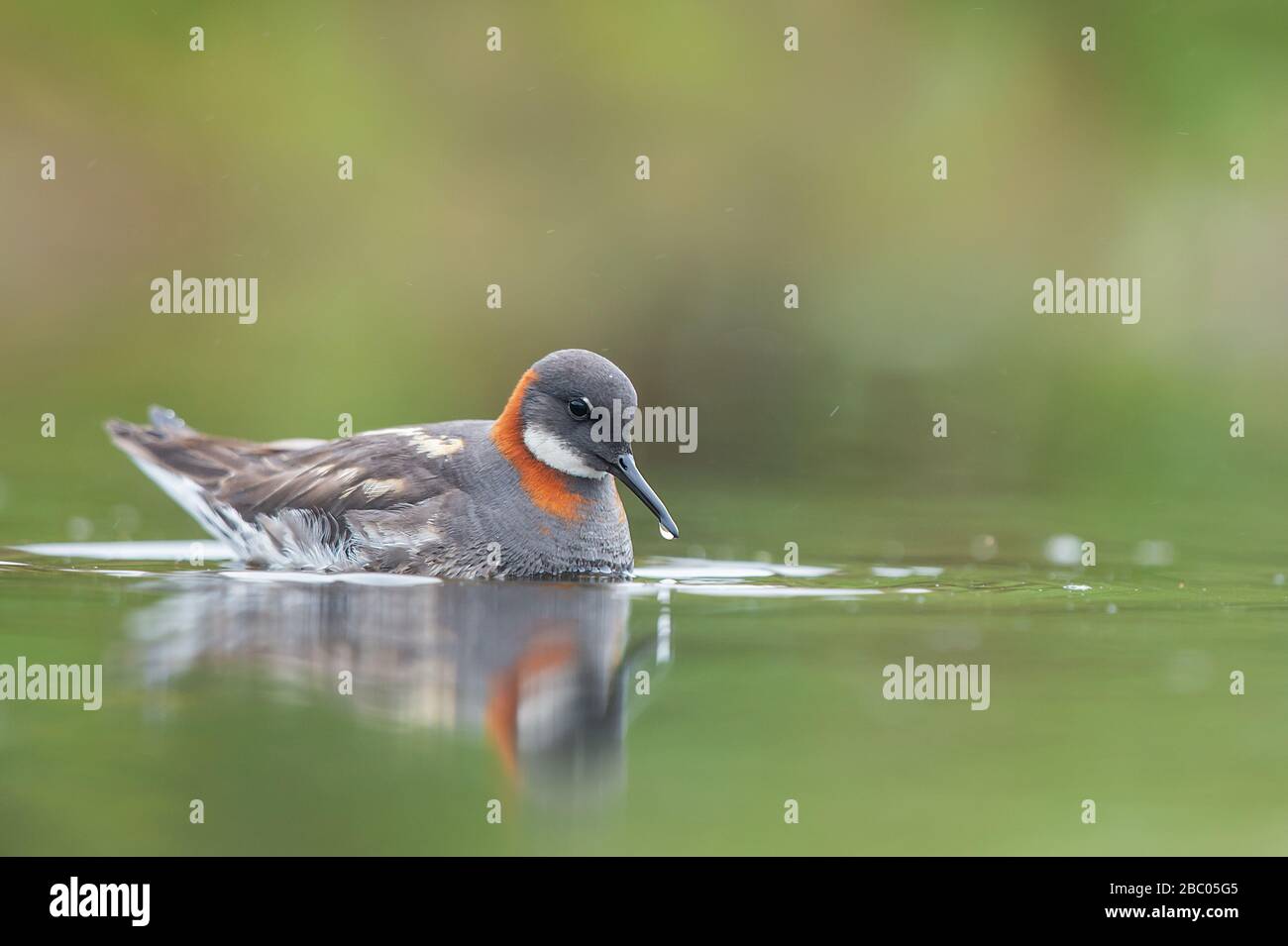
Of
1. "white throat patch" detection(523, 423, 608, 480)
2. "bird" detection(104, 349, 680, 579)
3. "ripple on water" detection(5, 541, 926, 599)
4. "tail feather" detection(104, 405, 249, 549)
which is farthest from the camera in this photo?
"tail feather" detection(104, 405, 249, 549)

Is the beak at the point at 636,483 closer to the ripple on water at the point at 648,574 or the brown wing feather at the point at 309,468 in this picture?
the ripple on water at the point at 648,574

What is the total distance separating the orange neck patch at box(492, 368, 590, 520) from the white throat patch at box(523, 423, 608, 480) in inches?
1.7

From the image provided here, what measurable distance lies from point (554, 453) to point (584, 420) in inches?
11.8

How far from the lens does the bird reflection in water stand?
27.6 ft

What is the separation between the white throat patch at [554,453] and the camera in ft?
40.9

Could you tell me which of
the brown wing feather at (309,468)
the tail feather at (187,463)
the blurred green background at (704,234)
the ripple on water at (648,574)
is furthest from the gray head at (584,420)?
the blurred green background at (704,234)

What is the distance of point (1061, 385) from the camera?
21234 millimetres

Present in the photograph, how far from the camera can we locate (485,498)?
12.3 metres

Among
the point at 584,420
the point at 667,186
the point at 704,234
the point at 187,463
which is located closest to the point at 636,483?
the point at 584,420

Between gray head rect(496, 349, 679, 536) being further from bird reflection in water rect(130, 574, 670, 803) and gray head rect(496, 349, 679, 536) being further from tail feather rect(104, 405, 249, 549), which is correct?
tail feather rect(104, 405, 249, 549)

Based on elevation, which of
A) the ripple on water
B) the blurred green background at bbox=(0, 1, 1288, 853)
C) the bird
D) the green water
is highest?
the blurred green background at bbox=(0, 1, 1288, 853)

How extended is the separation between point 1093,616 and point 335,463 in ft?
17.3

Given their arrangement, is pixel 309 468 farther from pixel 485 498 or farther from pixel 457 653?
pixel 457 653

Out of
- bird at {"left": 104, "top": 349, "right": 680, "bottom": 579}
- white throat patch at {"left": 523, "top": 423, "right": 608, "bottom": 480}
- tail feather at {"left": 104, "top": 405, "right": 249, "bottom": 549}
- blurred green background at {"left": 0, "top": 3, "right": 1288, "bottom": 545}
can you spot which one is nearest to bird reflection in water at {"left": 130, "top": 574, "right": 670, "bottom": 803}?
bird at {"left": 104, "top": 349, "right": 680, "bottom": 579}
